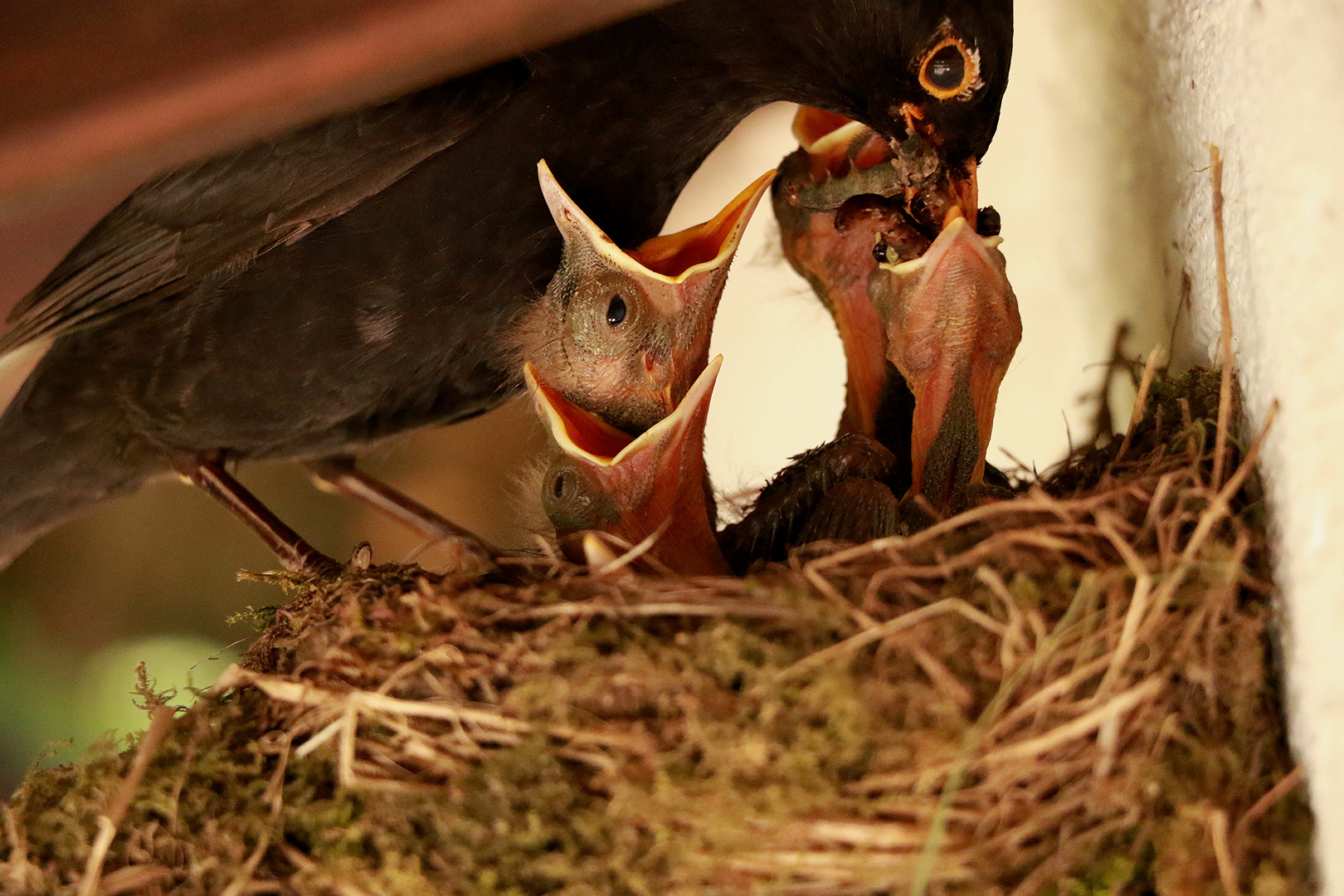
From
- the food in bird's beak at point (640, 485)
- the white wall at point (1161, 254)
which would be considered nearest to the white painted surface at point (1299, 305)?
the white wall at point (1161, 254)

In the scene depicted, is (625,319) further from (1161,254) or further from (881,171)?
(1161,254)

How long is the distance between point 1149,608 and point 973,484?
1.50 feet

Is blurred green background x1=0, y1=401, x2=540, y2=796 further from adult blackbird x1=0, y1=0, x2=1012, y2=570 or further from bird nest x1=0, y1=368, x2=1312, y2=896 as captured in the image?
bird nest x1=0, y1=368, x2=1312, y2=896

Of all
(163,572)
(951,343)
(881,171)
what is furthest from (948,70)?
(163,572)

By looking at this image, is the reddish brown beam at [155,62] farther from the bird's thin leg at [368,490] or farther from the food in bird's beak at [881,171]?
the bird's thin leg at [368,490]

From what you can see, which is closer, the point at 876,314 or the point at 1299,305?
the point at 1299,305

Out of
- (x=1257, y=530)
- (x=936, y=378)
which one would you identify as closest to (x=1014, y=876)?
(x=1257, y=530)

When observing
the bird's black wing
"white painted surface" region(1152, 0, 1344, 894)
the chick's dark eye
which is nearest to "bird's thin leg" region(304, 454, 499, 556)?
the bird's black wing

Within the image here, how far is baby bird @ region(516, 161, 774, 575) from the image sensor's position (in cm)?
130

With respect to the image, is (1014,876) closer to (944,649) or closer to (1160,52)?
(944,649)

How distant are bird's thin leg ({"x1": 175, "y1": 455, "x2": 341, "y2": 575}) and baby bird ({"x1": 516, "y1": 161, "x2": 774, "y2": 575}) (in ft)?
1.86

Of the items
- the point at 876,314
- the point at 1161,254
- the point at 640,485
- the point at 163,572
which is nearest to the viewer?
the point at 640,485

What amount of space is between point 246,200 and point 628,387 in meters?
0.59

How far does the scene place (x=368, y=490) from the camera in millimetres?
2012
